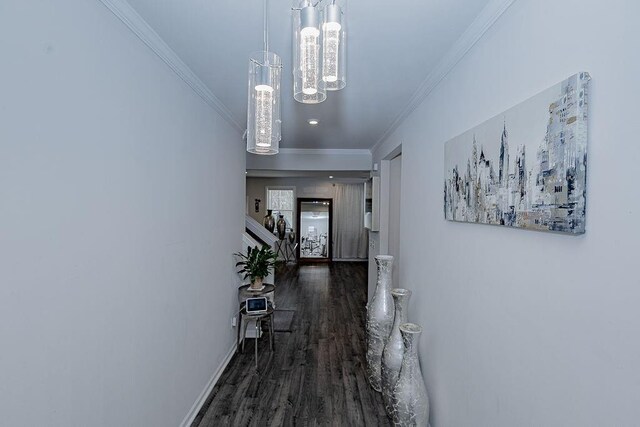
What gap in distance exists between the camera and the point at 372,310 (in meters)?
2.76

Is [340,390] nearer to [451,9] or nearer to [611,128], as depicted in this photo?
[611,128]

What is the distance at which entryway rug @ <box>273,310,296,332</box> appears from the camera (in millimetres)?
4086

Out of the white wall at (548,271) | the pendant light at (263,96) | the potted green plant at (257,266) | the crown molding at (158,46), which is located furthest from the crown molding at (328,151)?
the pendant light at (263,96)

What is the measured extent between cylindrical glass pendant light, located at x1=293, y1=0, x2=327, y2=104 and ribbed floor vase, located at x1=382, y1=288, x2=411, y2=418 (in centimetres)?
180

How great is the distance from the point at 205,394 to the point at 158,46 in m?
2.49

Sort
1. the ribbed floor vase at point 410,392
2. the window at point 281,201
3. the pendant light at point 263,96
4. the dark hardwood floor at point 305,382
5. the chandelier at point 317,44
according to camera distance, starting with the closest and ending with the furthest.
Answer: the chandelier at point 317,44 → the pendant light at point 263,96 → the ribbed floor vase at point 410,392 → the dark hardwood floor at point 305,382 → the window at point 281,201

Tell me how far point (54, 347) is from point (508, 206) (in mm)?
1769

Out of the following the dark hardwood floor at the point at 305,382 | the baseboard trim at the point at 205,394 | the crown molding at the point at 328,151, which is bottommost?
the dark hardwood floor at the point at 305,382

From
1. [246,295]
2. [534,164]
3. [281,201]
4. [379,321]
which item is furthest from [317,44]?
[281,201]

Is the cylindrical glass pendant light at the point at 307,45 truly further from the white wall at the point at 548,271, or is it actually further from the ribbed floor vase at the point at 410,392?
the ribbed floor vase at the point at 410,392

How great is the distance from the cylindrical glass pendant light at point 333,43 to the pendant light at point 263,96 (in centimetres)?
27

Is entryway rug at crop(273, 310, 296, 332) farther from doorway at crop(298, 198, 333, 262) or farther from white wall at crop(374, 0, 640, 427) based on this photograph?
doorway at crop(298, 198, 333, 262)

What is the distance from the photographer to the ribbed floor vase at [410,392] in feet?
6.50

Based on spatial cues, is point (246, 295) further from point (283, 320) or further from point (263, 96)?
point (263, 96)
